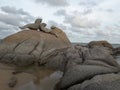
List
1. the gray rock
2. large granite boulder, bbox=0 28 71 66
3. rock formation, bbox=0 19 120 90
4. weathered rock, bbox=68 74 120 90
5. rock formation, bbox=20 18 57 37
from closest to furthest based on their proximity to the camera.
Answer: weathered rock, bbox=68 74 120 90 → rock formation, bbox=0 19 120 90 → the gray rock → large granite boulder, bbox=0 28 71 66 → rock formation, bbox=20 18 57 37

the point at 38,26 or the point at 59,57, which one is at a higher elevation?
the point at 38,26

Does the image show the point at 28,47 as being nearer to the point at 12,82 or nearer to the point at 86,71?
the point at 12,82

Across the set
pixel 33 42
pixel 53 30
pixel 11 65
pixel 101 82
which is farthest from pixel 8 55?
pixel 101 82

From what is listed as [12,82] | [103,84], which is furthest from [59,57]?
[103,84]

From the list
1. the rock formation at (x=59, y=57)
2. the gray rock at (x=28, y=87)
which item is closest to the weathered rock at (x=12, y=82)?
the rock formation at (x=59, y=57)

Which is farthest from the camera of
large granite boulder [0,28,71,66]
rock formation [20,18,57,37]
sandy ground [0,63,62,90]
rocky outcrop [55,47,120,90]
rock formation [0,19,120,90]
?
rock formation [20,18,57,37]

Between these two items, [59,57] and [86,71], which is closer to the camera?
[86,71]

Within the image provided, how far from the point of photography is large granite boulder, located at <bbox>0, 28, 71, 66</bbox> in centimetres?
1658

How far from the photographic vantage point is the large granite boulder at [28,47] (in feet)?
54.4

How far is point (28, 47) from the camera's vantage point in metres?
17.6

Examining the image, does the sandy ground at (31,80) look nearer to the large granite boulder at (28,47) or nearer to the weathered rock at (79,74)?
the weathered rock at (79,74)

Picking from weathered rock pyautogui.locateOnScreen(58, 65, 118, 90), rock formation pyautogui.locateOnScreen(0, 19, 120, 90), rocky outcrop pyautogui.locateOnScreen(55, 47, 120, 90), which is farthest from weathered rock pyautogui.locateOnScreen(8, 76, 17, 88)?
weathered rock pyautogui.locateOnScreen(58, 65, 118, 90)

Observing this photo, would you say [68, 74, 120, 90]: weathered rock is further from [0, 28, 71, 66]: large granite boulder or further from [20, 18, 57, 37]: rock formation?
[20, 18, 57, 37]: rock formation

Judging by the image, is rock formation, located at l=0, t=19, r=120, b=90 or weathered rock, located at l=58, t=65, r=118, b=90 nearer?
weathered rock, located at l=58, t=65, r=118, b=90
